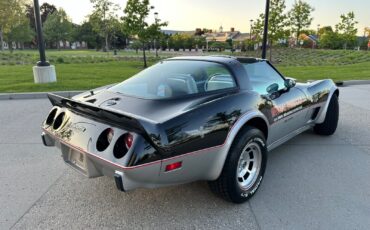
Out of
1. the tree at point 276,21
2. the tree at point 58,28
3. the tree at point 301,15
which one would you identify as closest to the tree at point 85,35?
the tree at point 58,28

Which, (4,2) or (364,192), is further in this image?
(4,2)

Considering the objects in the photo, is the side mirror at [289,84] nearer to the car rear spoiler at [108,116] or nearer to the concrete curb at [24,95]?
the car rear spoiler at [108,116]

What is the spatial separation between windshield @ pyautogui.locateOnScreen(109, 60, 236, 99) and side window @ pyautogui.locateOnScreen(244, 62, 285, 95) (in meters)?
0.36

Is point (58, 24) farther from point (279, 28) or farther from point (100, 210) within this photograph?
point (100, 210)

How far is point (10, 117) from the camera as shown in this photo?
19.2 ft

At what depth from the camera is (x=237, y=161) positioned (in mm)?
2588

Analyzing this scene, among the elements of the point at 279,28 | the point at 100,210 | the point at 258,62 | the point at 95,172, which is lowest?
the point at 100,210

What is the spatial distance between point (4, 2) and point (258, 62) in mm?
35341

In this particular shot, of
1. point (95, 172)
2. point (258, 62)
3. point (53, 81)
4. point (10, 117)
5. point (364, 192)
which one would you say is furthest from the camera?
point (53, 81)

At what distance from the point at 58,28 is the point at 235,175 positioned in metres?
65.8

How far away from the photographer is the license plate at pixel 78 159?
7.96 ft

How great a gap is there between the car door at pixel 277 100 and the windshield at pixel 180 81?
0.40m

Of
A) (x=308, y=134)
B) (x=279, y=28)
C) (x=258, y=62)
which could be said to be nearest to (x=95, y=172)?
(x=258, y=62)

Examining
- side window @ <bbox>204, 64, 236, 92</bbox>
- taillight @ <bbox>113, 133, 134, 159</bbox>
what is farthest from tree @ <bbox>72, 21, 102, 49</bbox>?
taillight @ <bbox>113, 133, 134, 159</bbox>
